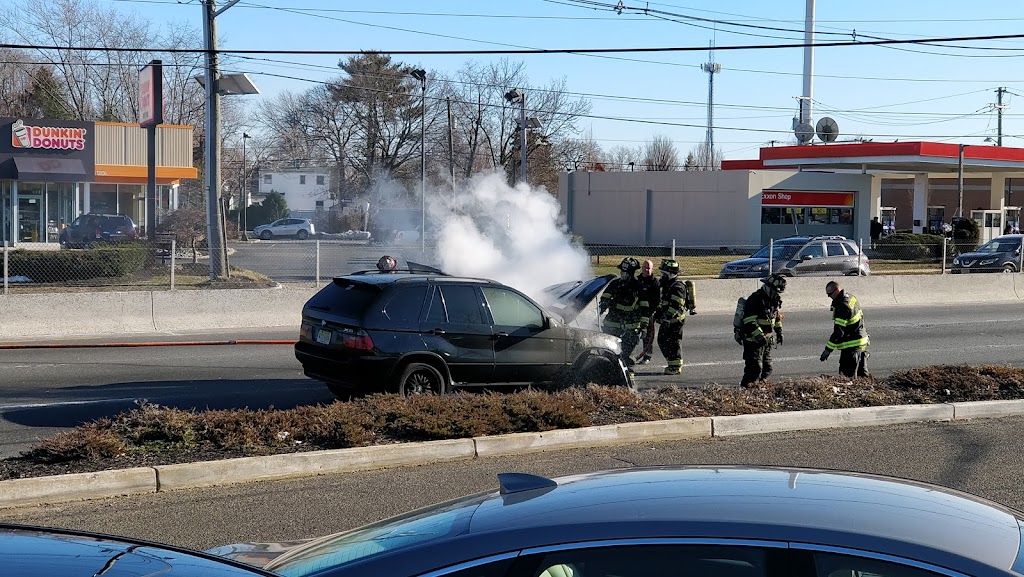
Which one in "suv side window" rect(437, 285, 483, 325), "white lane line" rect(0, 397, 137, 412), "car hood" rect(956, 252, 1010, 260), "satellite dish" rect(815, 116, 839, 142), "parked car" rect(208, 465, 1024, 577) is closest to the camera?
"parked car" rect(208, 465, 1024, 577)

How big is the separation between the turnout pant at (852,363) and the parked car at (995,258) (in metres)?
23.5

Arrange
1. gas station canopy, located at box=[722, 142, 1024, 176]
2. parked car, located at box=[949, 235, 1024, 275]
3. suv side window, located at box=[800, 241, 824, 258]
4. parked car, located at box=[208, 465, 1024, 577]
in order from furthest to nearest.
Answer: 1. gas station canopy, located at box=[722, 142, 1024, 176]
2. parked car, located at box=[949, 235, 1024, 275]
3. suv side window, located at box=[800, 241, 824, 258]
4. parked car, located at box=[208, 465, 1024, 577]

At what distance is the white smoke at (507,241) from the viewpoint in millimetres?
19141

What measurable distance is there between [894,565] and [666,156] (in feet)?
387

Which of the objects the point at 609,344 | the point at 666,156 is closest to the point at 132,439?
the point at 609,344

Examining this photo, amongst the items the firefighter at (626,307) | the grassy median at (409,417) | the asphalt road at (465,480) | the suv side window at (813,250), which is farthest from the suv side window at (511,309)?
the suv side window at (813,250)

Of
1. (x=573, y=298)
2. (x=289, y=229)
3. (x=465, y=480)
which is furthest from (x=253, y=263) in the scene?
(x=289, y=229)

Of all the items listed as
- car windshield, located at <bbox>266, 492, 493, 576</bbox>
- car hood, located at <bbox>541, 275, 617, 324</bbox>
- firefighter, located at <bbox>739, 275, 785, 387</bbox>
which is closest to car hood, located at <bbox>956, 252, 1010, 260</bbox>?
car hood, located at <bbox>541, 275, 617, 324</bbox>

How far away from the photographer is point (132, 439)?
888cm

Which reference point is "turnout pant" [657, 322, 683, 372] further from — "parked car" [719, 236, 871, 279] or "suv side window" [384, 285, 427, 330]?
"parked car" [719, 236, 871, 279]

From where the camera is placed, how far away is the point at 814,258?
3197 centimetres

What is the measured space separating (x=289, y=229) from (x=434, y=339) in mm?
53186

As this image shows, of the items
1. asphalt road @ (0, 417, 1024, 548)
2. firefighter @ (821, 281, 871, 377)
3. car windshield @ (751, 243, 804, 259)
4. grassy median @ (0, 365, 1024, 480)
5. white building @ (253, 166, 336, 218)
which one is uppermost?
white building @ (253, 166, 336, 218)

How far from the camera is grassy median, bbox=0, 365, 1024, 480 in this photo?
848 cm
